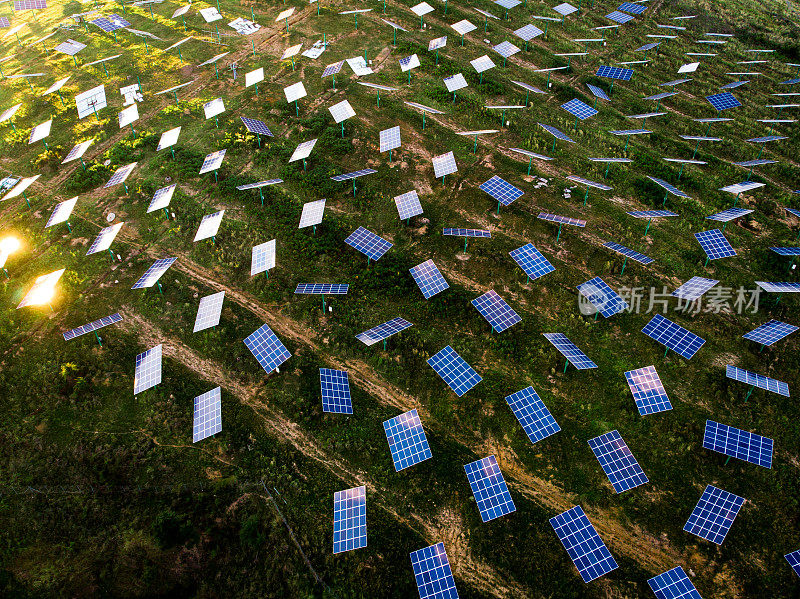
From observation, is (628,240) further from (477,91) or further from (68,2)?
(68,2)

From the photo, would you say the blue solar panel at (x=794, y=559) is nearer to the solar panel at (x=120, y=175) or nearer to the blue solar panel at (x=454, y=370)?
the blue solar panel at (x=454, y=370)

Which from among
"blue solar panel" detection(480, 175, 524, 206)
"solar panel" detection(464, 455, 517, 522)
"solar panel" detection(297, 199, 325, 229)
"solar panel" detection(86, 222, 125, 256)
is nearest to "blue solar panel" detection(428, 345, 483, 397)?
"solar panel" detection(464, 455, 517, 522)

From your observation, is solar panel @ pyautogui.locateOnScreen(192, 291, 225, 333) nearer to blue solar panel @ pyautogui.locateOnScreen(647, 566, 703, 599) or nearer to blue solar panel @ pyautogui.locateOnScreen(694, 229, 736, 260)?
blue solar panel @ pyautogui.locateOnScreen(647, 566, 703, 599)

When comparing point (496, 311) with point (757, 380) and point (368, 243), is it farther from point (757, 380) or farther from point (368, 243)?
point (757, 380)

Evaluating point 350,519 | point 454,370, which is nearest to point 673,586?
point 454,370

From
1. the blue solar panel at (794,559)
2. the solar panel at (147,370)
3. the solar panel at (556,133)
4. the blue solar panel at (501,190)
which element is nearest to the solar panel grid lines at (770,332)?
the blue solar panel at (794,559)

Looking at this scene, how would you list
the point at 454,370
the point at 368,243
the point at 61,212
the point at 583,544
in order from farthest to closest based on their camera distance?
the point at 61,212 < the point at 368,243 < the point at 454,370 < the point at 583,544
